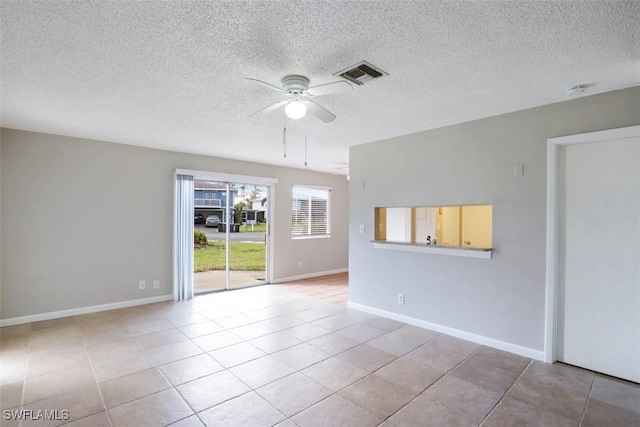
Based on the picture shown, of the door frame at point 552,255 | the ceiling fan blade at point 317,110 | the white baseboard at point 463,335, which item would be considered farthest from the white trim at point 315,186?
the door frame at point 552,255

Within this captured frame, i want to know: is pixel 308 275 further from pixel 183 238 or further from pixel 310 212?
pixel 183 238

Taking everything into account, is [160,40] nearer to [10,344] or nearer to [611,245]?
[10,344]

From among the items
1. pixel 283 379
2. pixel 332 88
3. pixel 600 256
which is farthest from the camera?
pixel 600 256

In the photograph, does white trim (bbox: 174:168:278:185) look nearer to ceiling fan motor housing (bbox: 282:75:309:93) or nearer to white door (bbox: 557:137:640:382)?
ceiling fan motor housing (bbox: 282:75:309:93)

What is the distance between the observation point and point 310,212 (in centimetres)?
750

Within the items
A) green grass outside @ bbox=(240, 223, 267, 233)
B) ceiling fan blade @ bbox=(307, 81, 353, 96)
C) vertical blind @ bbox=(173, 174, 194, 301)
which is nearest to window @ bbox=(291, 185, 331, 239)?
green grass outside @ bbox=(240, 223, 267, 233)

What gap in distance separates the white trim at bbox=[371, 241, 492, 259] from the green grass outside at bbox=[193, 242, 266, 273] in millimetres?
2977

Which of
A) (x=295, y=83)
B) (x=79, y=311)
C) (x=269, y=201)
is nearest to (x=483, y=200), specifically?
(x=295, y=83)

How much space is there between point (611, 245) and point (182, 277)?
558 cm

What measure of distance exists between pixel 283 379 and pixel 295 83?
Result: 8.20 feet

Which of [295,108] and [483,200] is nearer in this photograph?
[295,108]

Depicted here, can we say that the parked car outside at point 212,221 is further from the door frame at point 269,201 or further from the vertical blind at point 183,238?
the door frame at point 269,201

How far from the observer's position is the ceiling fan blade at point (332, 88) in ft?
7.28

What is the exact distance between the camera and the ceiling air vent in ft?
7.71
